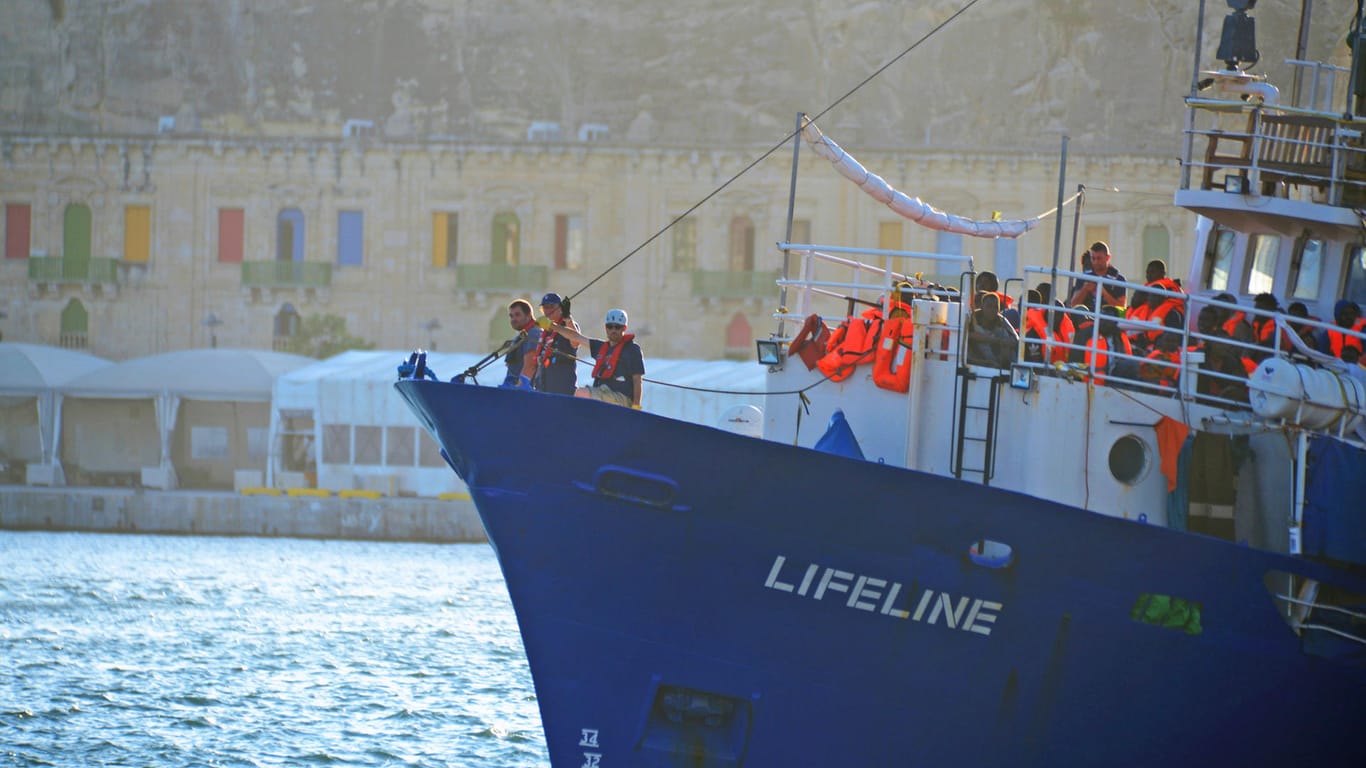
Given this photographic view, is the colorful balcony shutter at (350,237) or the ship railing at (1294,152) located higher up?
the ship railing at (1294,152)

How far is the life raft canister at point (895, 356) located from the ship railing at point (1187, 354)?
2.76 feet

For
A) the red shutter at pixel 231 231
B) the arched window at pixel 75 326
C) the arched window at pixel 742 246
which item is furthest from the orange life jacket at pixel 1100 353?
the arched window at pixel 75 326

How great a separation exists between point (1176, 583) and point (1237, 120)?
47.5 m

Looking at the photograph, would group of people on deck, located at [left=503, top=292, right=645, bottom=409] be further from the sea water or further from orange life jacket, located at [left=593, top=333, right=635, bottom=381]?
the sea water

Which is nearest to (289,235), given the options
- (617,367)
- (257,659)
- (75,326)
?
(75,326)

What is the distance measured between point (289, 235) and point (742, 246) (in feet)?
47.2

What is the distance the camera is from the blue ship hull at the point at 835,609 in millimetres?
13266

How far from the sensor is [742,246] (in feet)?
205

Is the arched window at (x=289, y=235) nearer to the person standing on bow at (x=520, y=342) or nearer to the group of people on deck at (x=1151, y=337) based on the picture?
the person standing on bow at (x=520, y=342)

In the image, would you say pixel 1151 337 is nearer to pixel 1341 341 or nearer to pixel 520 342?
pixel 1341 341

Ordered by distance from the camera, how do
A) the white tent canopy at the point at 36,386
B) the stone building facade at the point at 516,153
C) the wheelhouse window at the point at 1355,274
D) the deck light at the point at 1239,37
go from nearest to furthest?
the wheelhouse window at the point at 1355,274 < the deck light at the point at 1239,37 < the white tent canopy at the point at 36,386 < the stone building facade at the point at 516,153

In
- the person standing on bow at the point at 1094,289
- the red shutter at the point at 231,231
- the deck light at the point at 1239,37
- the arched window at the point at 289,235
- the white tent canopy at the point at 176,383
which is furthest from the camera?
the red shutter at the point at 231,231

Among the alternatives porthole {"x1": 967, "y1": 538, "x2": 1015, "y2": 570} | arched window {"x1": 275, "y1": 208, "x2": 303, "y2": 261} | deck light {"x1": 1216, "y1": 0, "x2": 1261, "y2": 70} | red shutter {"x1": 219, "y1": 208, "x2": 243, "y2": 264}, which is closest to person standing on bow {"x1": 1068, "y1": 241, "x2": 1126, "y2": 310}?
deck light {"x1": 1216, "y1": 0, "x2": 1261, "y2": 70}

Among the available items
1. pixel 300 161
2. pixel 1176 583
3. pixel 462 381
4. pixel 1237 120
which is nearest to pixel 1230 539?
pixel 1176 583
